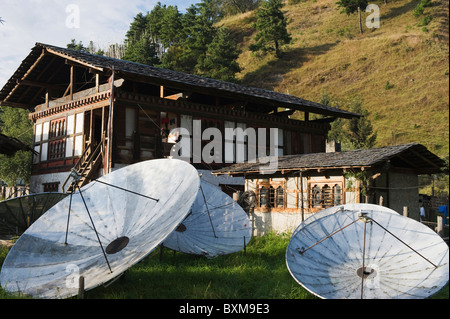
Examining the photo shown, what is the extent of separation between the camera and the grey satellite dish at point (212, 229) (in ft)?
42.0

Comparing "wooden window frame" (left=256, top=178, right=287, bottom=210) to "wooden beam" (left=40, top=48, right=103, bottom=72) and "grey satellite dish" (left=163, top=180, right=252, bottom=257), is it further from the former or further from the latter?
"wooden beam" (left=40, top=48, right=103, bottom=72)

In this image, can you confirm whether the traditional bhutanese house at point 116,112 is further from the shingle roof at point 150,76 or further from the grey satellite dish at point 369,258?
the grey satellite dish at point 369,258

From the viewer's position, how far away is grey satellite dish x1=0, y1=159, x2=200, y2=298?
8312 mm

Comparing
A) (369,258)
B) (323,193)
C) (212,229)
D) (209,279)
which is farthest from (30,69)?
(369,258)

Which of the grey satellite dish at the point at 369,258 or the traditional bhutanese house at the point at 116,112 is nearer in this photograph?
the grey satellite dish at the point at 369,258

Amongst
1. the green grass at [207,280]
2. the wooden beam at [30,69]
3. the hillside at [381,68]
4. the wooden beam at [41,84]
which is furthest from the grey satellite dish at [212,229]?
the hillside at [381,68]

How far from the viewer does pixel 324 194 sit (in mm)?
16594

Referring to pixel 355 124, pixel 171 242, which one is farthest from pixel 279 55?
pixel 171 242

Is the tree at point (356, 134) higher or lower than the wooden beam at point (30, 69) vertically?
lower

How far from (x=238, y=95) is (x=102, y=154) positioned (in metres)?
7.79

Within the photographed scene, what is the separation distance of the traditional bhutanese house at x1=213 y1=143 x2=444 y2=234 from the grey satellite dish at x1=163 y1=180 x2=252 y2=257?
3258 mm

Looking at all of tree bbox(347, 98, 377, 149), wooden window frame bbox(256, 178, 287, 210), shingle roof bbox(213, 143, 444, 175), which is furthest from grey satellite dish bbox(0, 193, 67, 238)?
tree bbox(347, 98, 377, 149)

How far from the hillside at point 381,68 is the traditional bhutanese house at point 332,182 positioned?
2453cm
